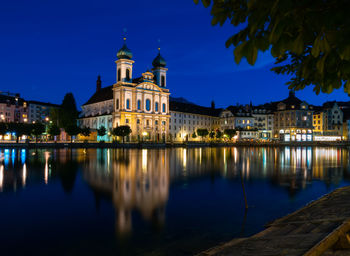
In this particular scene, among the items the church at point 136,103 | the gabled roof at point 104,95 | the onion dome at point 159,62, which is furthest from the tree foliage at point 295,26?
the onion dome at point 159,62

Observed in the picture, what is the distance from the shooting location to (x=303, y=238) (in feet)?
23.1

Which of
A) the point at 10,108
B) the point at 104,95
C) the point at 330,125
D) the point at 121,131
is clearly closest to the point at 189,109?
the point at 104,95

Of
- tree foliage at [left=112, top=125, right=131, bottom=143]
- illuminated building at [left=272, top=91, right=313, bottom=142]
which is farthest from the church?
illuminated building at [left=272, top=91, right=313, bottom=142]

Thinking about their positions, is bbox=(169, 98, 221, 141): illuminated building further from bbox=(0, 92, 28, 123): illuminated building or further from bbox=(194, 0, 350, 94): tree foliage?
bbox=(194, 0, 350, 94): tree foliage

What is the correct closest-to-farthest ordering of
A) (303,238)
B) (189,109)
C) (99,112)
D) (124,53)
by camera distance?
(303,238), (124,53), (99,112), (189,109)

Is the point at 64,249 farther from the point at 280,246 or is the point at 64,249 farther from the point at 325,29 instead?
the point at 325,29

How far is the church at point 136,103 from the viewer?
93375 mm

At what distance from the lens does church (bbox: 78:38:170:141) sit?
93375mm

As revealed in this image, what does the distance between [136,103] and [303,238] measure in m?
90.3

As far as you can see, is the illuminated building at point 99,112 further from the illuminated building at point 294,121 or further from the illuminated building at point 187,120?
the illuminated building at point 294,121

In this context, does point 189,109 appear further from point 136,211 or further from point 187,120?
point 136,211

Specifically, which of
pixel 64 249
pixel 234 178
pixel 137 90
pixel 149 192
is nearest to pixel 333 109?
pixel 137 90

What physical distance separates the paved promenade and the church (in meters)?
84.3

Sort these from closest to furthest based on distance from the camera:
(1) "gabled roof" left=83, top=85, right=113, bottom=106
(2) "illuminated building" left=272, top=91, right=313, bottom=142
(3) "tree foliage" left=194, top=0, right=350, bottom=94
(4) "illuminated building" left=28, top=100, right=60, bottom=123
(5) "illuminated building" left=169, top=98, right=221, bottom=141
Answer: (3) "tree foliage" left=194, top=0, right=350, bottom=94 → (1) "gabled roof" left=83, top=85, right=113, bottom=106 → (5) "illuminated building" left=169, top=98, right=221, bottom=141 → (2) "illuminated building" left=272, top=91, right=313, bottom=142 → (4) "illuminated building" left=28, top=100, right=60, bottom=123
